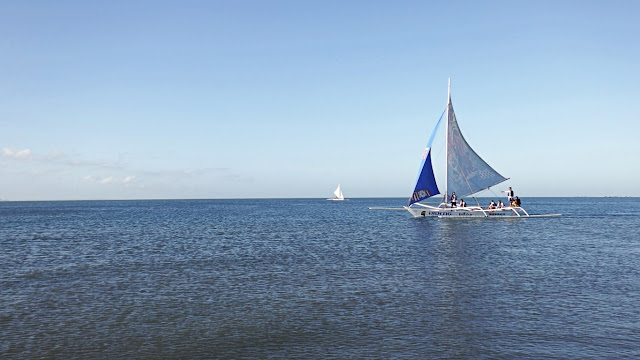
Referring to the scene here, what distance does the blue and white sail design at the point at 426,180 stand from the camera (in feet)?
228

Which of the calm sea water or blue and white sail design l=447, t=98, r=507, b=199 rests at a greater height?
blue and white sail design l=447, t=98, r=507, b=199

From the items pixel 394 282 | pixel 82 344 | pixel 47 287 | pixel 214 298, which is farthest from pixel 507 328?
pixel 47 287

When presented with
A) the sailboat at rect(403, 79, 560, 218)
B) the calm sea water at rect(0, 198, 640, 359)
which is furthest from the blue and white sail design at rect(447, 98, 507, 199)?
the calm sea water at rect(0, 198, 640, 359)

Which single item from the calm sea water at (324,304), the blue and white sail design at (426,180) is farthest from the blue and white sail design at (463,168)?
the calm sea water at (324,304)

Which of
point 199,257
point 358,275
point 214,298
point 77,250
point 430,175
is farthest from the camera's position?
point 430,175

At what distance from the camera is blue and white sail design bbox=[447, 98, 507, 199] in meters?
71.4

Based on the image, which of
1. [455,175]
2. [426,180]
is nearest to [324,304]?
[426,180]

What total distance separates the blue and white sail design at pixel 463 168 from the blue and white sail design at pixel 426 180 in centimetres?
241

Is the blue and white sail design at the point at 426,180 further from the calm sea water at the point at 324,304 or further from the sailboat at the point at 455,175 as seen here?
the calm sea water at the point at 324,304

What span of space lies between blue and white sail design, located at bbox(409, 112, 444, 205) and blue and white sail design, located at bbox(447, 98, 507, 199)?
241cm

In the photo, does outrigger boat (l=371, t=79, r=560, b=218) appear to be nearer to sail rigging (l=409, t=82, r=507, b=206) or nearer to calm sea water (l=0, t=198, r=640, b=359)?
sail rigging (l=409, t=82, r=507, b=206)

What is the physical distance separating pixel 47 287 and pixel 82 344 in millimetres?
11445

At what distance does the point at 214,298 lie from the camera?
73.8 feet

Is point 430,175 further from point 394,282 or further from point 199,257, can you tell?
point 394,282
